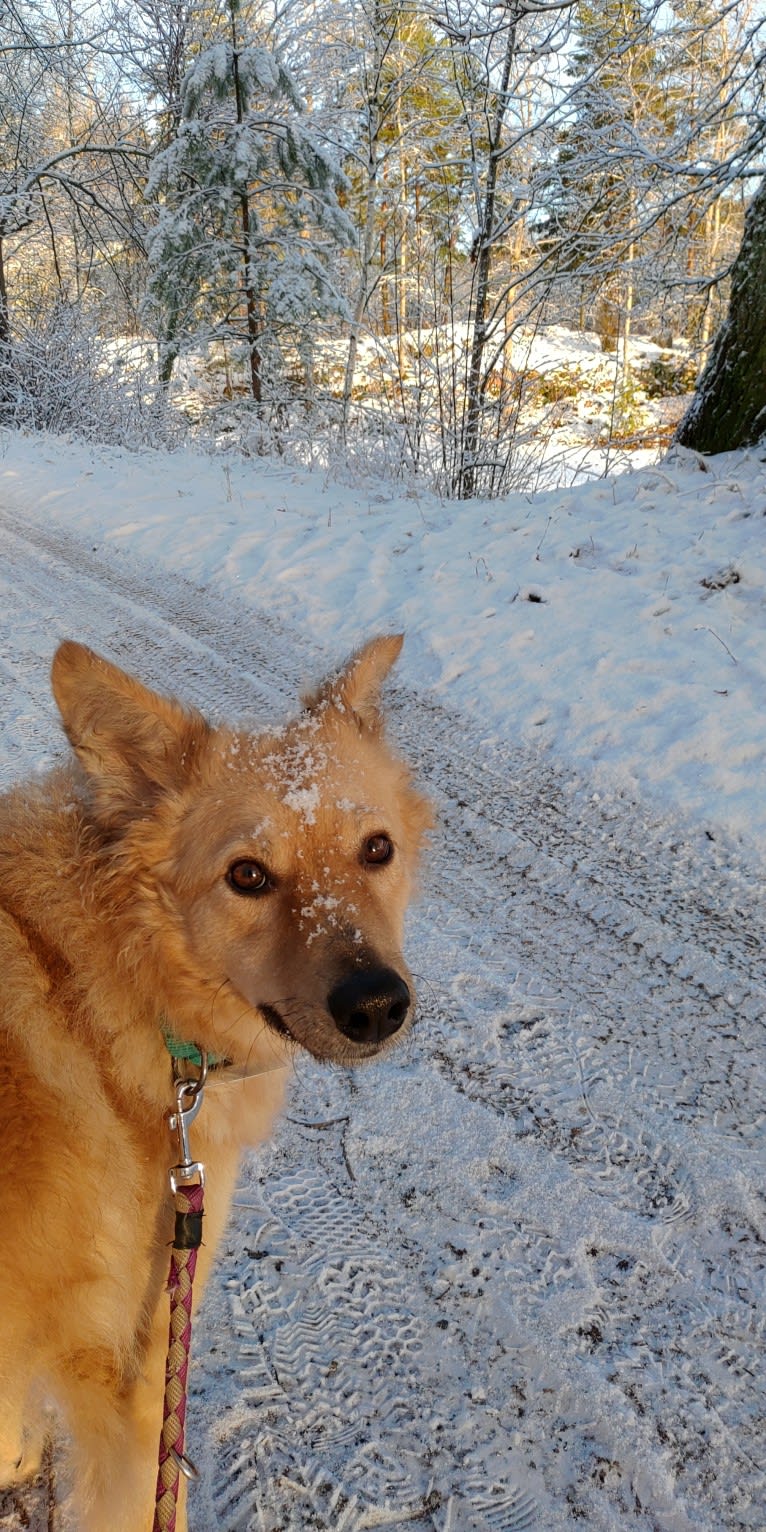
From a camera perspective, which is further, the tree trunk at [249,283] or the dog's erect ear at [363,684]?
the tree trunk at [249,283]

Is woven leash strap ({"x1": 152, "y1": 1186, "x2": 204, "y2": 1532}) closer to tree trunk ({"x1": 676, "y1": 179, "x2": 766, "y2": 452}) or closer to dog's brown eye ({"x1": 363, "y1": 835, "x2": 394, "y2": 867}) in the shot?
dog's brown eye ({"x1": 363, "y1": 835, "x2": 394, "y2": 867})

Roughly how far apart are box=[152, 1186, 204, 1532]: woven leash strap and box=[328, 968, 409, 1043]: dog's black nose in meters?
0.44

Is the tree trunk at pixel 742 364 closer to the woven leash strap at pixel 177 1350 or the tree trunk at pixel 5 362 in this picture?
the woven leash strap at pixel 177 1350

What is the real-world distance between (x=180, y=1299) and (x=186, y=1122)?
0.31 meters

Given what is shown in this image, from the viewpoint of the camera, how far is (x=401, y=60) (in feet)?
47.0

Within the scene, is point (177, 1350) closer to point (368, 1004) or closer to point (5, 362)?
point (368, 1004)

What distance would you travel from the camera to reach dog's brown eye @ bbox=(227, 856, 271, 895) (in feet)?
6.32

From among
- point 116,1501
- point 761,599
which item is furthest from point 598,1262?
point 761,599

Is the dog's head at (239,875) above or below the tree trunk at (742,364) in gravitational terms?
below

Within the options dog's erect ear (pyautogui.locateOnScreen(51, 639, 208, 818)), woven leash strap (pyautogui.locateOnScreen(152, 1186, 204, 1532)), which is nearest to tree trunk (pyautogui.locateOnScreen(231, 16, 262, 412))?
dog's erect ear (pyautogui.locateOnScreen(51, 639, 208, 818))

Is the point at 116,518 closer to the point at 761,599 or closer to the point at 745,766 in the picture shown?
the point at 761,599

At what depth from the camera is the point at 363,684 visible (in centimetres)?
241

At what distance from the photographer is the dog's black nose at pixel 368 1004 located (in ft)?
5.74

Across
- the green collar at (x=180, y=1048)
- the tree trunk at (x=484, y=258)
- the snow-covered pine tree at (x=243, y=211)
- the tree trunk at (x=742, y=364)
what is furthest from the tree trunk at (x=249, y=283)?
the green collar at (x=180, y=1048)
